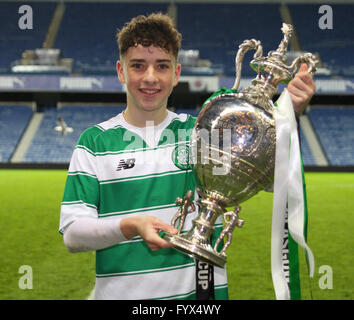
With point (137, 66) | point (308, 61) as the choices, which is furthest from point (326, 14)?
point (137, 66)

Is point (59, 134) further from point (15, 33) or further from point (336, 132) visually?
point (336, 132)

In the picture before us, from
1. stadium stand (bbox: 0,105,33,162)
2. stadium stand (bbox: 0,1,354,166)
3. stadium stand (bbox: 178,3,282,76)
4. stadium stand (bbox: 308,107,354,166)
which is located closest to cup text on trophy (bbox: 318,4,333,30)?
stadium stand (bbox: 308,107,354,166)

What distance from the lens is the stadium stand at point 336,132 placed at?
15.8 meters

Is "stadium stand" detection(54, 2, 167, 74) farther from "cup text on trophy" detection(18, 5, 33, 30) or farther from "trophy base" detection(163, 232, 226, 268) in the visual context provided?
"trophy base" detection(163, 232, 226, 268)

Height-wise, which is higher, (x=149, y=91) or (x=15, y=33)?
(x=15, y=33)

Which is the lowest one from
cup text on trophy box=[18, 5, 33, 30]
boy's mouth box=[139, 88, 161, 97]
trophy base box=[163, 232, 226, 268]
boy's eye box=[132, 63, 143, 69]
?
trophy base box=[163, 232, 226, 268]

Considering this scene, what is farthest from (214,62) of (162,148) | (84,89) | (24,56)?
(162,148)

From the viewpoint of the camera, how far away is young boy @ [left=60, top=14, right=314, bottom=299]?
1108 millimetres

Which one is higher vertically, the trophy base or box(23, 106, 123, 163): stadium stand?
the trophy base

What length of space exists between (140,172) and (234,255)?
8.86ft

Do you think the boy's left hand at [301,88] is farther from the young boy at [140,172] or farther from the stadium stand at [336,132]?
the stadium stand at [336,132]

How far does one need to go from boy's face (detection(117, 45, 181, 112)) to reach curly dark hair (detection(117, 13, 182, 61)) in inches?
0.6

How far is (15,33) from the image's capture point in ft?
65.9

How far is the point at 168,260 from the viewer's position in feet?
4.00
